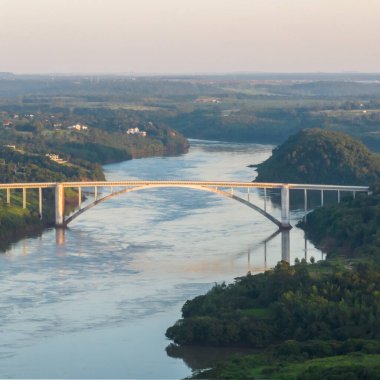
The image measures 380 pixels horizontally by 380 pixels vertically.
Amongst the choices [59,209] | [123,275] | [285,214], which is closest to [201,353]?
[123,275]

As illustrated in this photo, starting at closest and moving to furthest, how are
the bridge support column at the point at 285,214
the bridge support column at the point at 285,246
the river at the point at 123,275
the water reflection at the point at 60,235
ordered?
the river at the point at 123,275
the bridge support column at the point at 285,246
the water reflection at the point at 60,235
the bridge support column at the point at 285,214

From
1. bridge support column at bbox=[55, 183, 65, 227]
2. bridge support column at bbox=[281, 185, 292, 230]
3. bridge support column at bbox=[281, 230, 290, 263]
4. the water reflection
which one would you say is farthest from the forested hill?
the water reflection

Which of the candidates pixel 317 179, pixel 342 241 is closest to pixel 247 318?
pixel 342 241

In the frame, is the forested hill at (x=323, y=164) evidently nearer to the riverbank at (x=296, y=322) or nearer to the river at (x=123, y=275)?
the river at (x=123, y=275)

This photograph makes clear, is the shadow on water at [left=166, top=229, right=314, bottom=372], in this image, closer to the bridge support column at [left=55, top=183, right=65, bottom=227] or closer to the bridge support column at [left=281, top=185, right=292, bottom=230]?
the bridge support column at [left=281, top=185, right=292, bottom=230]

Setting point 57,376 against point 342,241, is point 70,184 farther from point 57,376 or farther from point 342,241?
point 57,376

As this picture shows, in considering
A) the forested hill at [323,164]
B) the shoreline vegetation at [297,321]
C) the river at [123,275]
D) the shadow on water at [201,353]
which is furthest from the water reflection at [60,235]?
the forested hill at [323,164]
